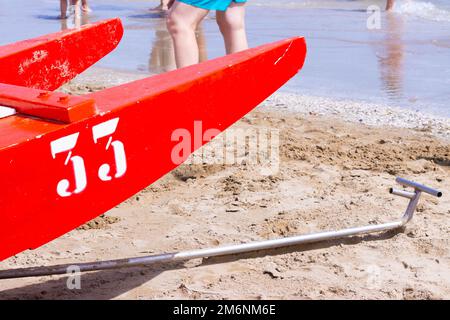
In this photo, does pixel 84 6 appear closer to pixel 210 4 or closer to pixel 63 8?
pixel 63 8

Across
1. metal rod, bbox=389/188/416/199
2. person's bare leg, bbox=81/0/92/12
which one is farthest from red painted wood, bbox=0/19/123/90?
person's bare leg, bbox=81/0/92/12

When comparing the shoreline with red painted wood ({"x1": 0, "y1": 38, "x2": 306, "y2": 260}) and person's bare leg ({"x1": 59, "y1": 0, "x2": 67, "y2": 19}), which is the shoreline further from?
person's bare leg ({"x1": 59, "y1": 0, "x2": 67, "y2": 19})

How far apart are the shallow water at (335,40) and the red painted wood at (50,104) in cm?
354

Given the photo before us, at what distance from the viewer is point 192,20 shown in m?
4.23

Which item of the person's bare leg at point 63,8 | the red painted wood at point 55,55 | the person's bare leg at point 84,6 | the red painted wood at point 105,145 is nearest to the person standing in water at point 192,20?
the red painted wood at point 55,55

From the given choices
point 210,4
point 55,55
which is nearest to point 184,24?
point 210,4

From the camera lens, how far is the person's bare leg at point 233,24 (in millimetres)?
4262

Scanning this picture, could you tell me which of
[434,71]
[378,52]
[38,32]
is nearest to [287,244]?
[434,71]

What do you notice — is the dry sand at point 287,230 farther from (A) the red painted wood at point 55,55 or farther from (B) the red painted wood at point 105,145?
(A) the red painted wood at point 55,55

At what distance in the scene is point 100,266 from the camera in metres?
2.85

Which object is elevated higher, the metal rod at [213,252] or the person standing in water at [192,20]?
the person standing in water at [192,20]

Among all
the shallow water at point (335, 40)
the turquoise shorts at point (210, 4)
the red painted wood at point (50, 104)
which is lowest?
the shallow water at point (335, 40)

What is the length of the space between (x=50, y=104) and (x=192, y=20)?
75.0 inches
